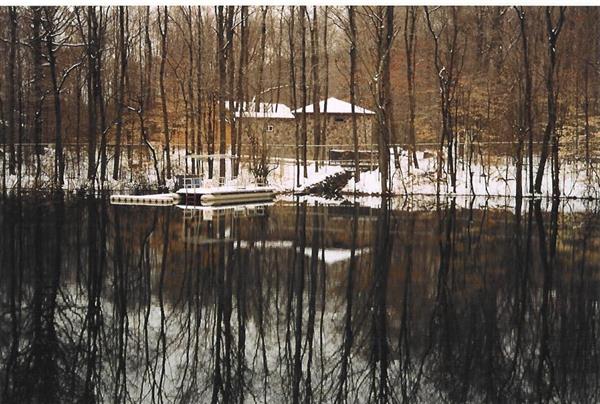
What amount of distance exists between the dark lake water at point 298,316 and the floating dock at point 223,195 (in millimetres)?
6666

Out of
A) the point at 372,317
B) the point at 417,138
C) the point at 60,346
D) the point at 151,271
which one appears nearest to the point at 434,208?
the point at 417,138

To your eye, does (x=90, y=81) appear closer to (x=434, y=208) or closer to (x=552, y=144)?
(x=434, y=208)

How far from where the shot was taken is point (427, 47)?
24109 millimetres

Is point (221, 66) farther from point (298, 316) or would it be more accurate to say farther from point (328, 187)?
point (298, 316)

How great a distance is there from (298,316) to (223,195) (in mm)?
13175

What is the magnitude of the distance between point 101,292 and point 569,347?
4445mm

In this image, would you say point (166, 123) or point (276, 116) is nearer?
point (166, 123)

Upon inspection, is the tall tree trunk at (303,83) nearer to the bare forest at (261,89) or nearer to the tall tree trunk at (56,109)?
the bare forest at (261,89)

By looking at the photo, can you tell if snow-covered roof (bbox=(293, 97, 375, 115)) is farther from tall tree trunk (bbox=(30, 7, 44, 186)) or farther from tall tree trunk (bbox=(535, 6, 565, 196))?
tall tree trunk (bbox=(30, 7, 44, 186))

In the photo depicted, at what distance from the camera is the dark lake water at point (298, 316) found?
512cm

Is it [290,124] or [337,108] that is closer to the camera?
[290,124]

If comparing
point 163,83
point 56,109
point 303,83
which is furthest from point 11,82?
point 303,83

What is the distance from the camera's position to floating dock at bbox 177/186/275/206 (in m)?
19.3

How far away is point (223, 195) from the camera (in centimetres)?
1981
